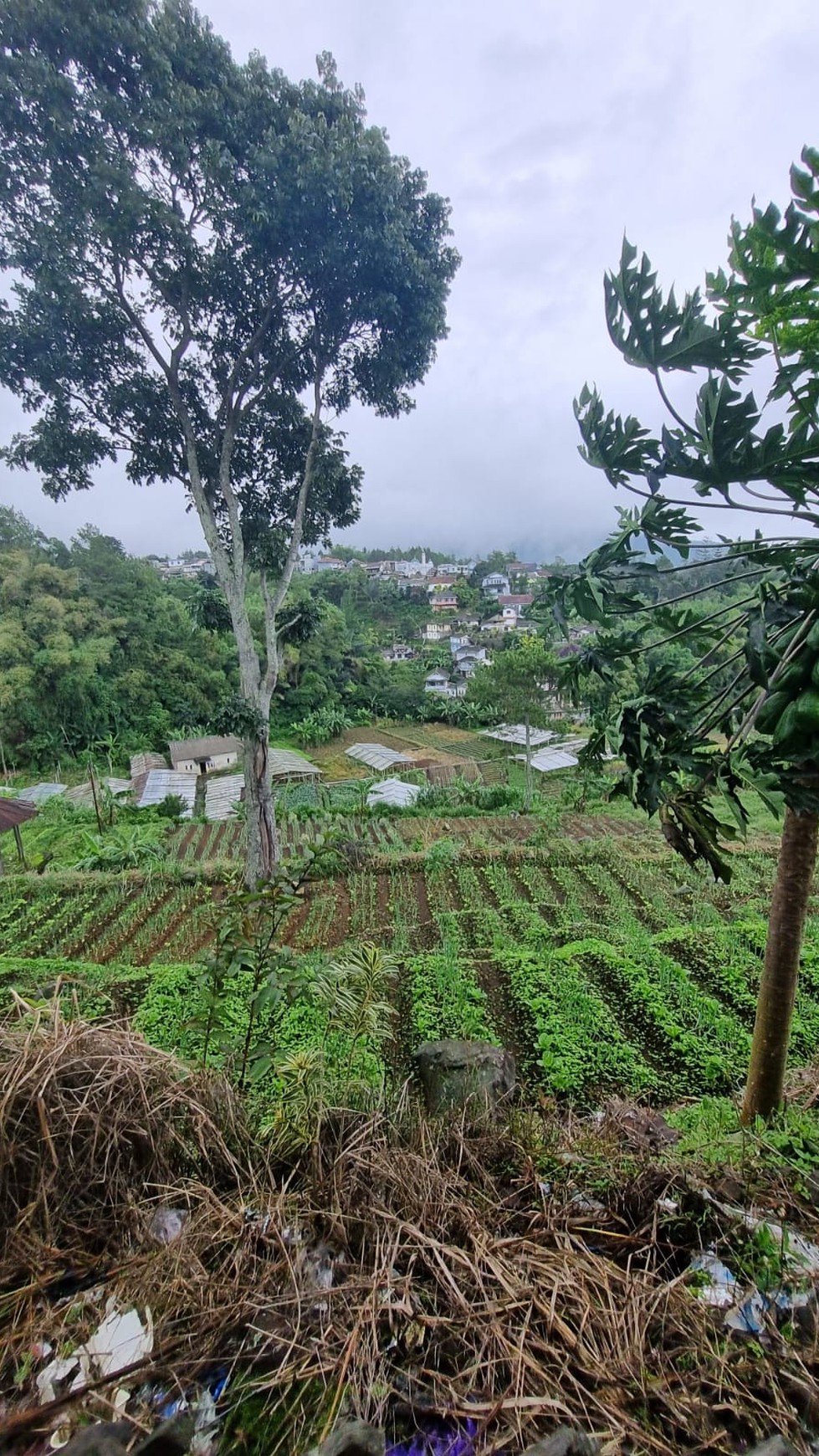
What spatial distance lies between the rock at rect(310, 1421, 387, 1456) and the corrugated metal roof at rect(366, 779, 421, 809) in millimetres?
13191

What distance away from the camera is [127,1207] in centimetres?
125

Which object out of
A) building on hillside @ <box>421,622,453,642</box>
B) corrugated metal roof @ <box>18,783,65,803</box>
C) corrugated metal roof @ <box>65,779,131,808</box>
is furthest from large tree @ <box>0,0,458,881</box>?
building on hillside @ <box>421,622,453,642</box>

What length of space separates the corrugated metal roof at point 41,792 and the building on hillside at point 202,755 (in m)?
4.54

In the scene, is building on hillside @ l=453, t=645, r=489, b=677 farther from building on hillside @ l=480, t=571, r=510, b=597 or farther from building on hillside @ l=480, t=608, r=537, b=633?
building on hillside @ l=480, t=571, r=510, b=597

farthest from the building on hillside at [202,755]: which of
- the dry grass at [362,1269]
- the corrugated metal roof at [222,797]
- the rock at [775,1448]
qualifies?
the rock at [775,1448]

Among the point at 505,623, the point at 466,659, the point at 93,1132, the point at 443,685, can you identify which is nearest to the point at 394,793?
the point at 93,1132

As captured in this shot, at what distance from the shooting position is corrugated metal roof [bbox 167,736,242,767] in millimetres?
22172

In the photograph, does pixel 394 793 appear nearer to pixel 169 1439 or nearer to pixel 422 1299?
pixel 422 1299

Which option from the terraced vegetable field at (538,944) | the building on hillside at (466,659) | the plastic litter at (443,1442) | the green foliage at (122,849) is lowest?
the green foliage at (122,849)

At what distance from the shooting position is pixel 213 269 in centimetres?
588

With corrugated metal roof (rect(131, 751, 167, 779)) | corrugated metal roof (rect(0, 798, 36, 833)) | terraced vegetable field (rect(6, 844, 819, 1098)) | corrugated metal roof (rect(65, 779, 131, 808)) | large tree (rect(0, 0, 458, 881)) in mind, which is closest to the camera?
terraced vegetable field (rect(6, 844, 819, 1098))

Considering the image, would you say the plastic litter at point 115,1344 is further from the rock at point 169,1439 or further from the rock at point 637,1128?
the rock at point 637,1128

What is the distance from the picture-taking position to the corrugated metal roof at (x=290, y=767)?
1939 cm

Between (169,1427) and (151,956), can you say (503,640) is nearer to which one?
(151,956)
